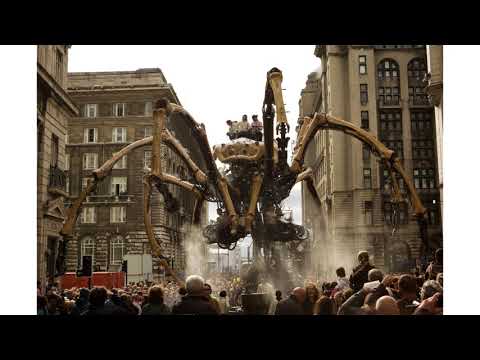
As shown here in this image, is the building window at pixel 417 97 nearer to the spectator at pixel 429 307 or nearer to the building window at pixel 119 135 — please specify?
the building window at pixel 119 135

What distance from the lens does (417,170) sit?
1172 cm

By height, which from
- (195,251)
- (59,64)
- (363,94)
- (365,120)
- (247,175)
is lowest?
(195,251)

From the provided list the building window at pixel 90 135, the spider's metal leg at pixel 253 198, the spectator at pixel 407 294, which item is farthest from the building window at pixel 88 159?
the spectator at pixel 407 294

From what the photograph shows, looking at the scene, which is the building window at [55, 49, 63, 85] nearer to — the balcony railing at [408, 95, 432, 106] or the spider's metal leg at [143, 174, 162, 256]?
the spider's metal leg at [143, 174, 162, 256]

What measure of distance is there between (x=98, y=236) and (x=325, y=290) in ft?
22.2

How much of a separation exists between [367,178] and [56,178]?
21.3 ft

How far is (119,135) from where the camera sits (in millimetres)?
16141

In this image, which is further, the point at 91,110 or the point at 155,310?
the point at 91,110

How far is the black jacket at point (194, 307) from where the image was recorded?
19.1 ft

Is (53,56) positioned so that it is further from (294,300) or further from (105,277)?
(294,300)

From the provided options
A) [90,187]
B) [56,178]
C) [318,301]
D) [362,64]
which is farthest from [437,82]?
[56,178]

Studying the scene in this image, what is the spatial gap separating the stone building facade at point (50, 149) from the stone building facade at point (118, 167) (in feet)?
1.29

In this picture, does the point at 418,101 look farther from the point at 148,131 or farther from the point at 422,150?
the point at 148,131
